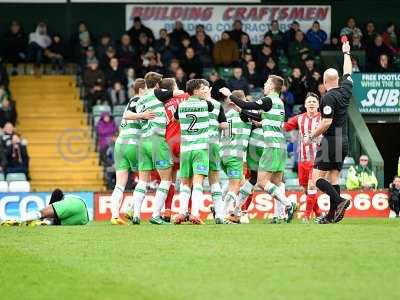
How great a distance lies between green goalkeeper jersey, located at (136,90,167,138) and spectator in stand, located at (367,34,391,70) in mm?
14247

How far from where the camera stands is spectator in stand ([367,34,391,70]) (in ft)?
106

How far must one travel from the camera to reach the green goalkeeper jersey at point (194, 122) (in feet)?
59.8

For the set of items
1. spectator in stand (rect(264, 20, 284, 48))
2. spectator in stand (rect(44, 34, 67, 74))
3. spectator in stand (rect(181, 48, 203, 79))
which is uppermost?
spectator in stand (rect(264, 20, 284, 48))

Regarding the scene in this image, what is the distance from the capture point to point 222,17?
33.3 m

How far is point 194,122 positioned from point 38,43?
568 inches

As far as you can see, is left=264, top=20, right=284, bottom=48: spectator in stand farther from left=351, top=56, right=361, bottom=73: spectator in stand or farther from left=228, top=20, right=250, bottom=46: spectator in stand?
left=351, top=56, right=361, bottom=73: spectator in stand

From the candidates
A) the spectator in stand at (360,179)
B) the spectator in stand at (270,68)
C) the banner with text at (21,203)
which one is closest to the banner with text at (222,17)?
the spectator in stand at (270,68)

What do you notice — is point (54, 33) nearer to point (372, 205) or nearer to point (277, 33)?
point (277, 33)

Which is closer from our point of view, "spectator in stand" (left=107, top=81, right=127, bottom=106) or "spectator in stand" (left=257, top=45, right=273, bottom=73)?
"spectator in stand" (left=107, top=81, right=127, bottom=106)

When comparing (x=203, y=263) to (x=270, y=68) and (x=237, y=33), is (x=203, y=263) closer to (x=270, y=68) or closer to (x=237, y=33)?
(x=270, y=68)

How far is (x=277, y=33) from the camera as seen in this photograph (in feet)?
107

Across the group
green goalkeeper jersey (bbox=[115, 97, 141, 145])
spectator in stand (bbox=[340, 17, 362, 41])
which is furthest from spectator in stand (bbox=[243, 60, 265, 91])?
green goalkeeper jersey (bbox=[115, 97, 141, 145])

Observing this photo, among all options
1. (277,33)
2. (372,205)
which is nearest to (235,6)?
(277,33)

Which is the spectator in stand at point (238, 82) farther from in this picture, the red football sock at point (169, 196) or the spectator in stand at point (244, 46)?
the red football sock at point (169, 196)
